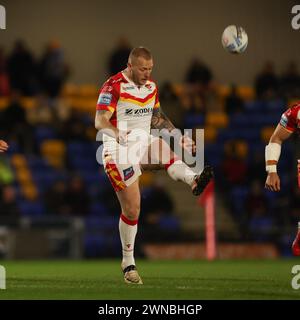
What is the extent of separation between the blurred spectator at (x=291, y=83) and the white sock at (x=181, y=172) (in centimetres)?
1259

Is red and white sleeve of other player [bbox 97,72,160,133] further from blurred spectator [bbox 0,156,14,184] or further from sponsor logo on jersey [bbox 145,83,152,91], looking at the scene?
blurred spectator [bbox 0,156,14,184]

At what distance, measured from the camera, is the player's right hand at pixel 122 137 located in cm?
1024

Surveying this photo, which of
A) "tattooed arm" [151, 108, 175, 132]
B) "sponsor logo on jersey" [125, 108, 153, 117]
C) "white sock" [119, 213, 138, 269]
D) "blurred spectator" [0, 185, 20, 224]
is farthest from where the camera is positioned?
"blurred spectator" [0, 185, 20, 224]

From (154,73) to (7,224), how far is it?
7965mm

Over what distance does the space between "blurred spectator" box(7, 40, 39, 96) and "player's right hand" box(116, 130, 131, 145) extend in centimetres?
1206

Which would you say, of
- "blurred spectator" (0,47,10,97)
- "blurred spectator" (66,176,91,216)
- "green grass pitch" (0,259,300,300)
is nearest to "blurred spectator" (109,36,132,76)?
"blurred spectator" (0,47,10,97)

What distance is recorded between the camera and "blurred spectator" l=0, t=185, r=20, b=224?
18.4 m

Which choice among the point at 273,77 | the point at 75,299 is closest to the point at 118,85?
the point at 75,299

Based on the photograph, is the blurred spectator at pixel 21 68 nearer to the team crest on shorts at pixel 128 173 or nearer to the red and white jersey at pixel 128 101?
the red and white jersey at pixel 128 101

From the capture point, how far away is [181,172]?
10406mm

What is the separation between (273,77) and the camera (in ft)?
76.5

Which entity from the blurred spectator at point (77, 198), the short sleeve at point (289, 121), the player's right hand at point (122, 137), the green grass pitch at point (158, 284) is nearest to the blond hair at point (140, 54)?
the player's right hand at point (122, 137)

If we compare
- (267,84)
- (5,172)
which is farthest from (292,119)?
(267,84)
